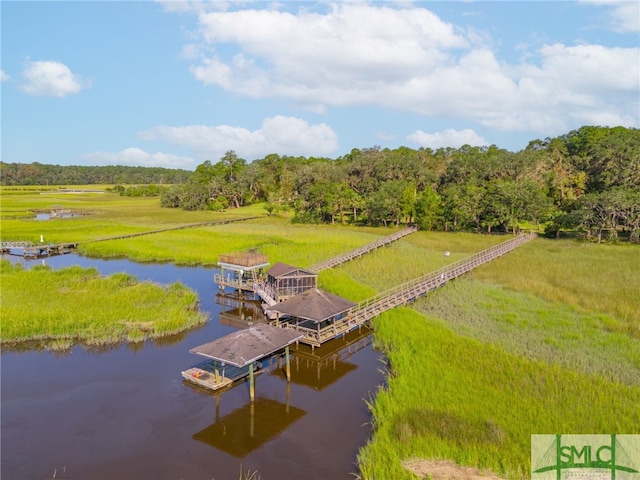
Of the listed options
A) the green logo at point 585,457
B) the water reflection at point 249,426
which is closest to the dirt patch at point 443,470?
the green logo at point 585,457

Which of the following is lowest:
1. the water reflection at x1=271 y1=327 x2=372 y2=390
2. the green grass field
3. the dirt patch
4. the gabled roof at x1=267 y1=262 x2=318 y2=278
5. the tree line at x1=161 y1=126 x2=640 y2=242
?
the water reflection at x1=271 y1=327 x2=372 y2=390

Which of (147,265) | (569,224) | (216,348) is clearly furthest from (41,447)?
(569,224)

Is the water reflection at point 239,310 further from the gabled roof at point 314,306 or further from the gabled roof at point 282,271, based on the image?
the gabled roof at point 314,306

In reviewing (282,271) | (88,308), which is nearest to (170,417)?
(88,308)

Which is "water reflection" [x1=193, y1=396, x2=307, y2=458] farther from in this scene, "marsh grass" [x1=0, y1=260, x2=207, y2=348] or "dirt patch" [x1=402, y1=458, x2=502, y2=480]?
"marsh grass" [x1=0, y1=260, x2=207, y2=348]

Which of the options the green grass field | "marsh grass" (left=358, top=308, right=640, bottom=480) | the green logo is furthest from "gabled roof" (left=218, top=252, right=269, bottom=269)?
the green logo

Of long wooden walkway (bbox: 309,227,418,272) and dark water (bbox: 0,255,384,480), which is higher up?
long wooden walkway (bbox: 309,227,418,272)

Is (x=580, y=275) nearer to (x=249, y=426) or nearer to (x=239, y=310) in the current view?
(x=239, y=310)
